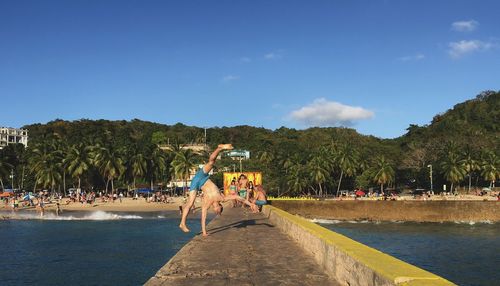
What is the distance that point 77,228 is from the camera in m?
43.8

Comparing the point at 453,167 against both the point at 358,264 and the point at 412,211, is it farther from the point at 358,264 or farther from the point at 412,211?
the point at 358,264

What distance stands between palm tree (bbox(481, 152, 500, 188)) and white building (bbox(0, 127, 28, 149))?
169179mm

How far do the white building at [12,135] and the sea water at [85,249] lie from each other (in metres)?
153

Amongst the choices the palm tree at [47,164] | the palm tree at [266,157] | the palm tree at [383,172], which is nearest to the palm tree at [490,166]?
the palm tree at [383,172]

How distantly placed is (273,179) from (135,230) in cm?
4755

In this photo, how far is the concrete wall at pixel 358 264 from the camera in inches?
171

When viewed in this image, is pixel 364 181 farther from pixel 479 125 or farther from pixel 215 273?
pixel 215 273

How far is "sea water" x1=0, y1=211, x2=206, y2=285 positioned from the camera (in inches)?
864

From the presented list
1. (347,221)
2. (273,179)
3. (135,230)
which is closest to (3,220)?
(135,230)

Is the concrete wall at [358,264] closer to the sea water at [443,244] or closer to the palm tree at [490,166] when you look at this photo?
the sea water at [443,244]

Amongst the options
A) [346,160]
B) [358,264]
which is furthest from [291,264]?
[346,160]

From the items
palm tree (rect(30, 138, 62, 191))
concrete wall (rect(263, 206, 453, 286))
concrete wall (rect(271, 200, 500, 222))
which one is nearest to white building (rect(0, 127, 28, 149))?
palm tree (rect(30, 138, 62, 191))

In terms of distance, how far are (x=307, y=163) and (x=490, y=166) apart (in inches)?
1315

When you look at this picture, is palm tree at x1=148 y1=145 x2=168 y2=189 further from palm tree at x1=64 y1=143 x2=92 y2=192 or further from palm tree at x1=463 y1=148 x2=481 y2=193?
palm tree at x1=463 y1=148 x2=481 y2=193
